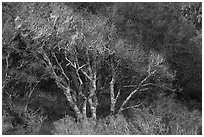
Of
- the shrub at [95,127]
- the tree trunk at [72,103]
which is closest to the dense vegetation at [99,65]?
the tree trunk at [72,103]

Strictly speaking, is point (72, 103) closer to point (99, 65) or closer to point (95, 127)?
point (99, 65)

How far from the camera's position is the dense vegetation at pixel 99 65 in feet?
72.4

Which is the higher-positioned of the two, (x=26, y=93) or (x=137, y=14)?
(x=137, y=14)

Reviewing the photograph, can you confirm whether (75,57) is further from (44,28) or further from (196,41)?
(196,41)

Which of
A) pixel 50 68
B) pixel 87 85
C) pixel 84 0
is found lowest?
pixel 87 85


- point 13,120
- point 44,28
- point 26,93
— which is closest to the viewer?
point 44,28

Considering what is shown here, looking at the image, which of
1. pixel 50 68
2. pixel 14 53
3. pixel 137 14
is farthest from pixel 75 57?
pixel 137 14

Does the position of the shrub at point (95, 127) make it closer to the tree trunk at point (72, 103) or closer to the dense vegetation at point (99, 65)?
the dense vegetation at point (99, 65)

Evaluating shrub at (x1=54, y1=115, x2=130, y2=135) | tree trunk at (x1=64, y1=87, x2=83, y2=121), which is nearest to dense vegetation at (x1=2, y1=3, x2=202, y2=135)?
tree trunk at (x1=64, y1=87, x2=83, y2=121)

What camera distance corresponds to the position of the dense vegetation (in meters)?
22.1

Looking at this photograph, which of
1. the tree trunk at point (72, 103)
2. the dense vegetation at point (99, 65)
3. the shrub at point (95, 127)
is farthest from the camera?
the tree trunk at point (72, 103)

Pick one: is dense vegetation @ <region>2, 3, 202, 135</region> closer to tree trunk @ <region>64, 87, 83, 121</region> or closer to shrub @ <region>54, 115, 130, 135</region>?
tree trunk @ <region>64, 87, 83, 121</region>

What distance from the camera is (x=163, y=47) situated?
26453 millimetres

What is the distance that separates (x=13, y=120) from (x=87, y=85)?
5.43 m
